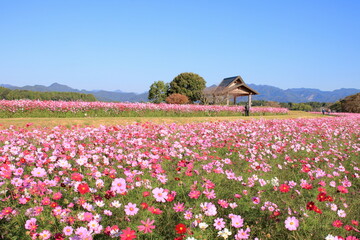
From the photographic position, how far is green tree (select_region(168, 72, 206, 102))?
2234 inches

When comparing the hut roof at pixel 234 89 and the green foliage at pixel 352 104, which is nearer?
the hut roof at pixel 234 89

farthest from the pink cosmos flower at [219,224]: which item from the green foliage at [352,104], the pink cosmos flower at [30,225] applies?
the green foliage at [352,104]

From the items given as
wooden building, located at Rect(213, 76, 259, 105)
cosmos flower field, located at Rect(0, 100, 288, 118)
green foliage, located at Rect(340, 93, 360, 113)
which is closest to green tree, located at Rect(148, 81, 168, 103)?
wooden building, located at Rect(213, 76, 259, 105)

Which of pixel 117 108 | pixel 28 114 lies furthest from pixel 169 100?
pixel 28 114

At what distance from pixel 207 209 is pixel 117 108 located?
53.8 feet

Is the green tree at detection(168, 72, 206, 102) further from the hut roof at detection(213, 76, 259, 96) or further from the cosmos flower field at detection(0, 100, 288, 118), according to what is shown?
the cosmos flower field at detection(0, 100, 288, 118)

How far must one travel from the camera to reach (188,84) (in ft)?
189

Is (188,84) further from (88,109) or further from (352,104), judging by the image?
(88,109)

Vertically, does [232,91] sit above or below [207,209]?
above

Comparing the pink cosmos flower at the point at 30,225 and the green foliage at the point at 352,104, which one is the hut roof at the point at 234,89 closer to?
the green foliage at the point at 352,104

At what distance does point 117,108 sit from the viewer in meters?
17.8

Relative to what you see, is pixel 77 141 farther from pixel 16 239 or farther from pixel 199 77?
pixel 199 77

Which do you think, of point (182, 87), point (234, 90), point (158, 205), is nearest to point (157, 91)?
point (182, 87)

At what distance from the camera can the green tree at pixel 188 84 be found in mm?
56750
